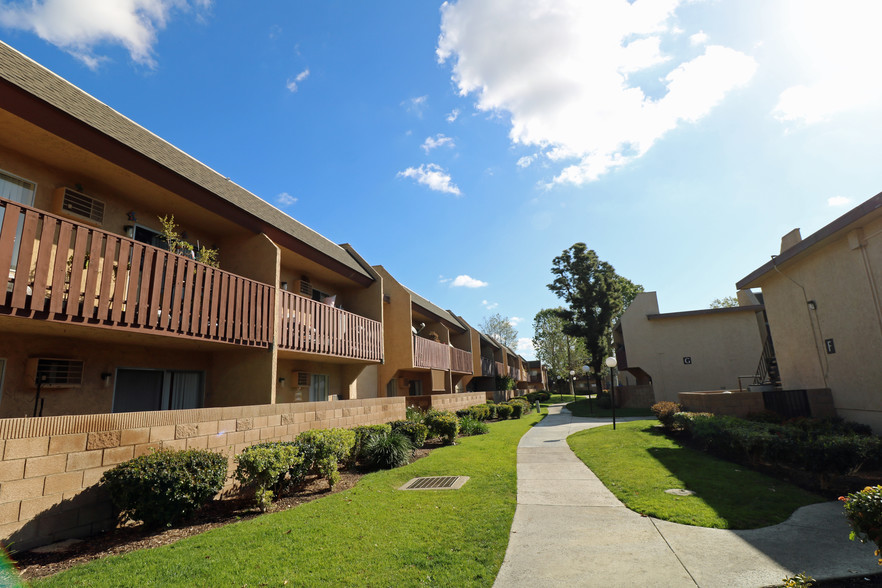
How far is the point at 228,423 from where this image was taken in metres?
7.31

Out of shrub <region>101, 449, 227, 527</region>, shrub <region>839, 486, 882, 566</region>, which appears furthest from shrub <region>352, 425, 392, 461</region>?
shrub <region>839, 486, 882, 566</region>

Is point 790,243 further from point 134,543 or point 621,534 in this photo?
point 134,543

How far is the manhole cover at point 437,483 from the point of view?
24.8ft

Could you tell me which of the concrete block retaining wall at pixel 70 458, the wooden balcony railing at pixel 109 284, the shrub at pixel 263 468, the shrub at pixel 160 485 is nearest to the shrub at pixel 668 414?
the shrub at pixel 263 468

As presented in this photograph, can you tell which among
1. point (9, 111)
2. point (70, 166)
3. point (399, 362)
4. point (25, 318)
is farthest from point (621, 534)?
point (399, 362)

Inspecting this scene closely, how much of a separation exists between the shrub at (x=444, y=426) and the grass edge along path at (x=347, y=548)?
5.97 meters

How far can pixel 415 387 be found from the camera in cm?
2192

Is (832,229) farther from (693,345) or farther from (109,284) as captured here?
(693,345)

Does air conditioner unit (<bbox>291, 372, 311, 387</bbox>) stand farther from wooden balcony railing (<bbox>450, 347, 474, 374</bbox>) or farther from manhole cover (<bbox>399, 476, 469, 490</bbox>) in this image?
wooden balcony railing (<bbox>450, 347, 474, 374</bbox>)

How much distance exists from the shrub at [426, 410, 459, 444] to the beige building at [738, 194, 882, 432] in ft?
32.5

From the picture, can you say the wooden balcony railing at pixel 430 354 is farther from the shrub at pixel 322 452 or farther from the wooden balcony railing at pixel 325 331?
the shrub at pixel 322 452

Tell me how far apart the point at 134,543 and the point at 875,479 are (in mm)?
10481

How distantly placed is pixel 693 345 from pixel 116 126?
2720 centimetres

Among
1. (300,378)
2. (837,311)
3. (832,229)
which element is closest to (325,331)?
(300,378)
